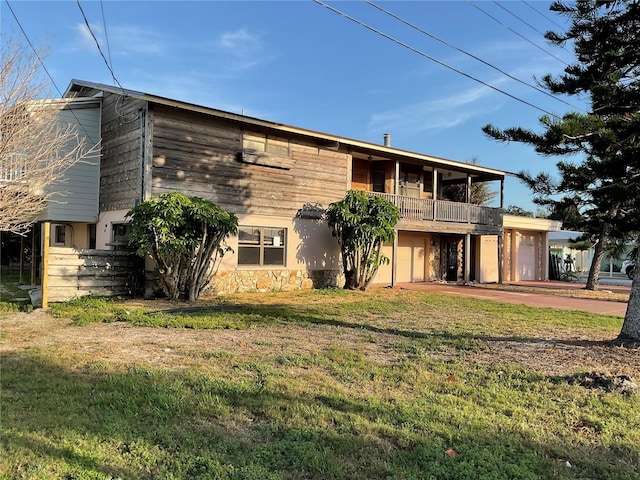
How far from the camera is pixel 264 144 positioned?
14523 millimetres

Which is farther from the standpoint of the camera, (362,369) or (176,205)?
(176,205)

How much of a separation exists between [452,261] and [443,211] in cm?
408

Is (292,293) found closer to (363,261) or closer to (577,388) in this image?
(363,261)

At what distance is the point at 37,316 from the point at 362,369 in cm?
667

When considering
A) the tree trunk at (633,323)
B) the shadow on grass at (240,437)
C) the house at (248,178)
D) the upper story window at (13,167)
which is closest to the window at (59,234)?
the house at (248,178)

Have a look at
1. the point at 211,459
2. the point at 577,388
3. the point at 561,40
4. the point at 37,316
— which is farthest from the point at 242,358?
the point at 561,40

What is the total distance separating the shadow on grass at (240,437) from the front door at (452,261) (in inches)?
726

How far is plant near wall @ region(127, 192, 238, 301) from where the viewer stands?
418 inches

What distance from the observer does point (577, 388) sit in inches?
202

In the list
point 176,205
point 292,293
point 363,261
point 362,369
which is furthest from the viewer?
point 363,261

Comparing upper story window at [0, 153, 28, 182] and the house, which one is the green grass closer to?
the house

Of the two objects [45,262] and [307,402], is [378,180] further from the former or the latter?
[307,402]

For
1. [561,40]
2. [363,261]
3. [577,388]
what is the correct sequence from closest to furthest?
[577,388] → [561,40] → [363,261]

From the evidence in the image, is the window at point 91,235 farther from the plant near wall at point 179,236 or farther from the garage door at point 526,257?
the garage door at point 526,257
